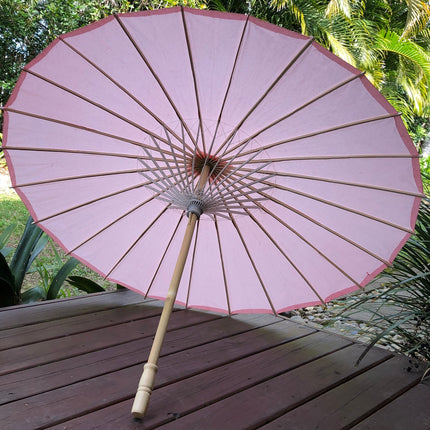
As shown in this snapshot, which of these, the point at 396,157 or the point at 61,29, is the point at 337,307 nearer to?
the point at 396,157

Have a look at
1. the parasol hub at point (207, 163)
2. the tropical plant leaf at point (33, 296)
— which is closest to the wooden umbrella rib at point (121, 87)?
the parasol hub at point (207, 163)

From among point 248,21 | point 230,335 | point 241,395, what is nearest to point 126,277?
point 230,335

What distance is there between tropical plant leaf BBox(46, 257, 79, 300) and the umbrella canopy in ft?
2.35

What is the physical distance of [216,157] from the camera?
5.94 ft

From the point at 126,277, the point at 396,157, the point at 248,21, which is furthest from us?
the point at 126,277

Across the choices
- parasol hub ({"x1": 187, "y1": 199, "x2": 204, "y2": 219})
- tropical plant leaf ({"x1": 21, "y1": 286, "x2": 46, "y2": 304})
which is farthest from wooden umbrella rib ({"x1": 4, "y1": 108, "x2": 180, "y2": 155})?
tropical plant leaf ({"x1": 21, "y1": 286, "x2": 46, "y2": 304})

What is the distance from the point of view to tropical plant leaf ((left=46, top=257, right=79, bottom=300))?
110 inches

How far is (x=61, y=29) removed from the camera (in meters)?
6.79

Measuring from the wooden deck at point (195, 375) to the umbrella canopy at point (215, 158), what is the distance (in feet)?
0.73

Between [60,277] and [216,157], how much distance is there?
149 centimetres

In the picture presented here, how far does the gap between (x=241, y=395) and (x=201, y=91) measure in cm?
107

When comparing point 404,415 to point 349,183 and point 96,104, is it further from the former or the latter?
point 96,104

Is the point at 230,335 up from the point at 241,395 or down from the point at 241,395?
up

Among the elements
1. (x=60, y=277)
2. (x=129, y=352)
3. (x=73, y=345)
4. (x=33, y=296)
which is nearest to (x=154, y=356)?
(x=129, y=352)
